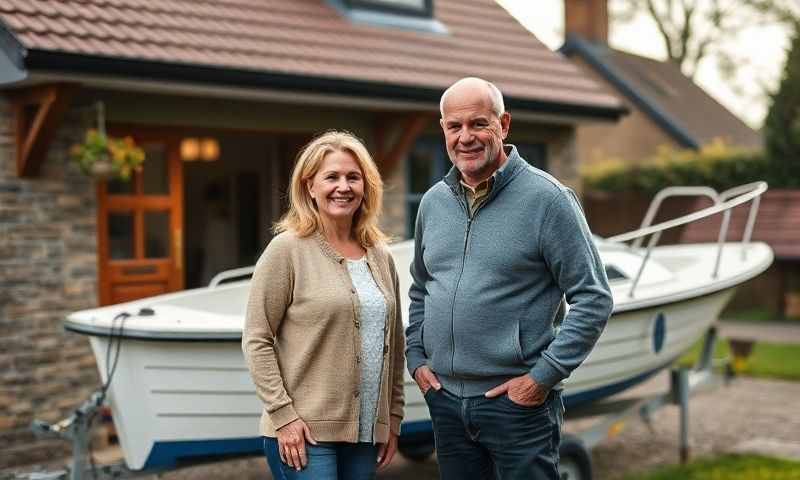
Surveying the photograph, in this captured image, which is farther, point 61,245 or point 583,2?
point 583,2

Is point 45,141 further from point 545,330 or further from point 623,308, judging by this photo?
point 545,330

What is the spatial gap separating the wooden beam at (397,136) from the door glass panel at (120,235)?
2.59m

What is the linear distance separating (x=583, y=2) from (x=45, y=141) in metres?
19.5

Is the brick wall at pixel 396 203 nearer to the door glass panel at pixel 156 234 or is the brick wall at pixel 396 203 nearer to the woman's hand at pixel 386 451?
the door glass panel at pixel 156 234

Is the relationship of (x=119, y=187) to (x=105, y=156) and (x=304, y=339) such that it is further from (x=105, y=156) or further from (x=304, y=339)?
(x=304, y=339)

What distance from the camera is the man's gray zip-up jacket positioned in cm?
328

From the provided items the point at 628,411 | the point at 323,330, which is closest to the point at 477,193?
→ the point at 323,330

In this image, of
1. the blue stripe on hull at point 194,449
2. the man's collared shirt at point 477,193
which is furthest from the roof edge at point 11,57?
the man's collared shirt at point 477,193

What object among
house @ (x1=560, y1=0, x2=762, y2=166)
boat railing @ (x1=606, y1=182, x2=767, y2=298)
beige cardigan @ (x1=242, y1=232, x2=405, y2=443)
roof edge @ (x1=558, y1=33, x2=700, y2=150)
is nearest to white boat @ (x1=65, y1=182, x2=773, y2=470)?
boat railing @ (x1=606, y1=182, x2=767, y2=298)

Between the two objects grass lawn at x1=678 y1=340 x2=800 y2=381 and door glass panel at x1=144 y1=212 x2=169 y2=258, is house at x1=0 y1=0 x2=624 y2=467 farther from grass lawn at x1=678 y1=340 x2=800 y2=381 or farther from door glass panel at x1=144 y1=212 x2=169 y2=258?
grass lawn at x1=678 y1=340 x2=800 y2=381

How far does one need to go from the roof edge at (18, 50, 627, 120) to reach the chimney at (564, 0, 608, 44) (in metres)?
15.0

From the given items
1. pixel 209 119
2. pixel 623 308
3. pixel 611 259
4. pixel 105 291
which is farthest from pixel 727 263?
pixel 105 291

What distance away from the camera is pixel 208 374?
5.01 metres

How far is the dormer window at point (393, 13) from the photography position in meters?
10.3
